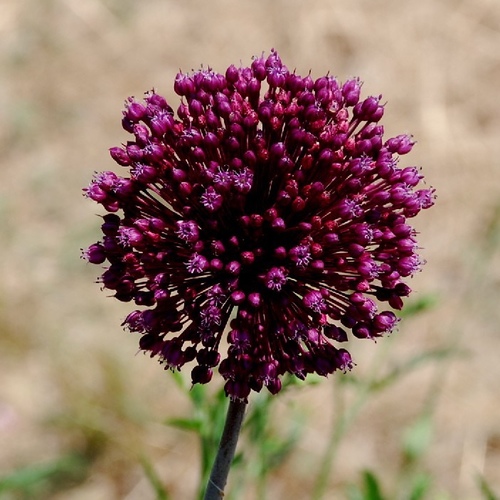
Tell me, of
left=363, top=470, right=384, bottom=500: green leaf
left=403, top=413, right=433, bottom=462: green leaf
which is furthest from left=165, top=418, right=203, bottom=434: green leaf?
left=403, top=413, right=433, bottom=462: green leaf

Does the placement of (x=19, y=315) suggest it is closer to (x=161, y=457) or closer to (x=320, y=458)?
(x=161, y=457)

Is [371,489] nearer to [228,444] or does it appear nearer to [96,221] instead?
[228,444]

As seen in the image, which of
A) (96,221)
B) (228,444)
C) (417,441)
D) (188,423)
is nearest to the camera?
(228,444)

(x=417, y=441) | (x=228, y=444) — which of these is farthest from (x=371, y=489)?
(x=228, y=444)

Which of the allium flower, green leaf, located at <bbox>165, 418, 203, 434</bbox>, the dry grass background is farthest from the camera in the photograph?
the dry grass background

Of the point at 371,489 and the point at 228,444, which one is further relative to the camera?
the point at 371,489

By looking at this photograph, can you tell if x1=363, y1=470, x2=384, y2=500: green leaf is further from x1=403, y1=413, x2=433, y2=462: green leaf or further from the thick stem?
the thick stem

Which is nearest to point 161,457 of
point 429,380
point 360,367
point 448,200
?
point 360,367
